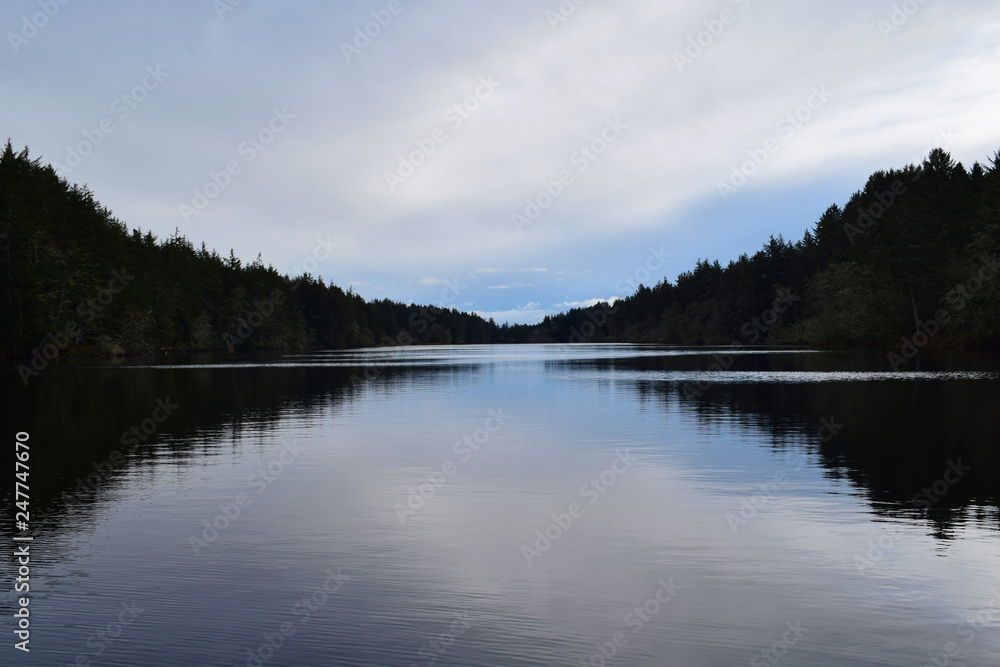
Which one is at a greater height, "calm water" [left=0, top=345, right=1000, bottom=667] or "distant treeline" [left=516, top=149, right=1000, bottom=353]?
"distant treeline" [left=516, top=149, right=1000, bottom=353]

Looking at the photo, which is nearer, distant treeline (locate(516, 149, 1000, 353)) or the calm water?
the calm water

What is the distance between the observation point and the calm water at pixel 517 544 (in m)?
8.28

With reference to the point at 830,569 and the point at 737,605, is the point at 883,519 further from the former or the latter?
the point at 737,605

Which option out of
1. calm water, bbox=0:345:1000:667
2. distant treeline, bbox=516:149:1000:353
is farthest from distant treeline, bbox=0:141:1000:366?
calm water, bbox=0:345:1000:667

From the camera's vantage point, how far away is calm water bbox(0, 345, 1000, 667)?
27.2ft

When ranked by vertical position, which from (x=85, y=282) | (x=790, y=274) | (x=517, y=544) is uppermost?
Result: (x=790, y=274)

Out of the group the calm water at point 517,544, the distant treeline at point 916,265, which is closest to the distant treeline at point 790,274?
the distant treeline at point 916,265

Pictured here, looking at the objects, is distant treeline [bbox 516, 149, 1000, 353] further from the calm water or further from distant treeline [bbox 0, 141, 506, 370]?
distant treeline [bbox 0, 141, 506, 370]

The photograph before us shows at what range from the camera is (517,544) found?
1216cm

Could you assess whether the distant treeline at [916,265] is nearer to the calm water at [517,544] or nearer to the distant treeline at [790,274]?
the distant treeline at [790,274]

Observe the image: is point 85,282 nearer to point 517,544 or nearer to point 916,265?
point 517,544

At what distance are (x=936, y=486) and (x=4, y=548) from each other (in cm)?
1674

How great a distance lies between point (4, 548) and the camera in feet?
38.6

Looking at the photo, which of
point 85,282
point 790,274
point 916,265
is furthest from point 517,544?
point 790,274
